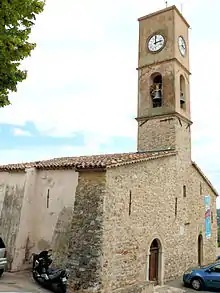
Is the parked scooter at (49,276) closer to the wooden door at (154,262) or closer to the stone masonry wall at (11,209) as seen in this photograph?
the stone masonry wall at (11,209)

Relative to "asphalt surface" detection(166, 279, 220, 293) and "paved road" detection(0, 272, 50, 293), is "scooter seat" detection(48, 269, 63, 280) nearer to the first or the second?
"paved road" detection(0, 272, 50, 293)

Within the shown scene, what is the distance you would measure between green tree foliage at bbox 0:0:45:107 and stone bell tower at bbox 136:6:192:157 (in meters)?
8.70

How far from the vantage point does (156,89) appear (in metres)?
14.7

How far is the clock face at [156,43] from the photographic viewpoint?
1525 cm

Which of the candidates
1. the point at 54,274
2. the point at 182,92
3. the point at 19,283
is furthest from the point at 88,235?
the point at 182,92

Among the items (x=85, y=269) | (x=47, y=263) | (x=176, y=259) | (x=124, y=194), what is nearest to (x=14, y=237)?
(x=47, y=263)

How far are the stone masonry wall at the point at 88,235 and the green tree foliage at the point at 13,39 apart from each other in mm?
4137

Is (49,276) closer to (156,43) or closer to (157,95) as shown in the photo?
(157,95)

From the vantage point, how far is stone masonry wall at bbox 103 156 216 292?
9.39 m

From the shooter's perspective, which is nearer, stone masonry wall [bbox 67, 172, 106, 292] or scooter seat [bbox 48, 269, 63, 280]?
stone masonry wall [bbox 67, 172, 106, 292]

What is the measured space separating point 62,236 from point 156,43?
1087 centimetres

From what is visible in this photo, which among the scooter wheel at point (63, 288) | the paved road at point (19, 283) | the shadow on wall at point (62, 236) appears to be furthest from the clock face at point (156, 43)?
the paved road at point (19, 283)

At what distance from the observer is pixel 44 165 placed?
1252 centimetres

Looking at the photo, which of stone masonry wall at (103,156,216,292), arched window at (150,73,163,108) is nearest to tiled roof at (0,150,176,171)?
stone masonry wall at (103,156,216,292)
